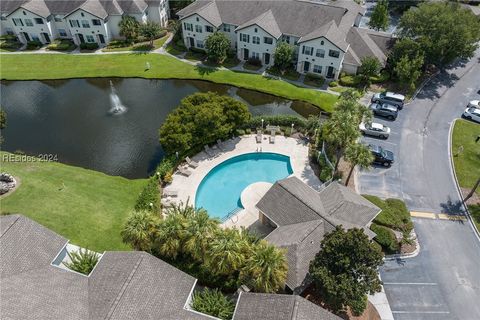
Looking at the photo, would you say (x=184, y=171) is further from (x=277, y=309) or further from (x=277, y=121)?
(x=277, y=309)

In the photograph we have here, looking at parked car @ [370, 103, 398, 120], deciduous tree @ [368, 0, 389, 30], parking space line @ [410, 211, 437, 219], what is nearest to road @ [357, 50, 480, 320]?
parking space line @ [410, 211, 437, 219]

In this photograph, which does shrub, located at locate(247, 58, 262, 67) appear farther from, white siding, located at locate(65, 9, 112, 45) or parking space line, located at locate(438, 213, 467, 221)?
parking space line, located at locate(438, 213, 467, 221)

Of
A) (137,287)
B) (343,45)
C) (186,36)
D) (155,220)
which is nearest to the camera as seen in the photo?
(137,287)

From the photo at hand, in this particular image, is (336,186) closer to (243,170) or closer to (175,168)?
(243,170)

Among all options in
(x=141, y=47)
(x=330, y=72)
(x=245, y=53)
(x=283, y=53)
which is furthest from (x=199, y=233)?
(x=141, y=47)

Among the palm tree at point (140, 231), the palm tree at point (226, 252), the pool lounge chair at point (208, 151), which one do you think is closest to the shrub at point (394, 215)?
→ the palm tree at point (226, 252)

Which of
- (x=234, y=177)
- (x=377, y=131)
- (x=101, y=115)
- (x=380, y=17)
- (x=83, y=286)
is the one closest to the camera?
(x=83, y=286)

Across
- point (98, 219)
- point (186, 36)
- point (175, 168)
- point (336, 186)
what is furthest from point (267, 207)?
point (186, 36)
